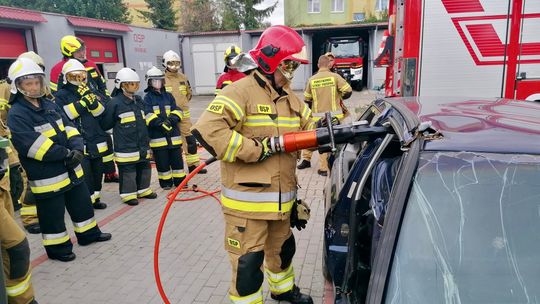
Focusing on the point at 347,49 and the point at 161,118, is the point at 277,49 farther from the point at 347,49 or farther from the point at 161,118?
the point at 347,49

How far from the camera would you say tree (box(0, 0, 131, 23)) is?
32250mm

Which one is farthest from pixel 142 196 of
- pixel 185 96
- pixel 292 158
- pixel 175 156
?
pixel 292 158

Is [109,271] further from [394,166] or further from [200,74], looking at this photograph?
[200,74]

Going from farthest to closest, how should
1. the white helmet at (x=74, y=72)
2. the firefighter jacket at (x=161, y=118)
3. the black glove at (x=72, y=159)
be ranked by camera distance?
1. the firefighter jacket at (x=161, y=118)
2. the white helmet at (x=74, y=72)
3. the black glove at (x=72, y=159)

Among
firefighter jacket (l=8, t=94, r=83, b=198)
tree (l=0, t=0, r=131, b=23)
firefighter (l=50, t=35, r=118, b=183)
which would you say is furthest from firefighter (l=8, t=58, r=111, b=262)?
tree (l=0, t=0, r=131, b=23)

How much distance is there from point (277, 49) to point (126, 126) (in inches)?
142

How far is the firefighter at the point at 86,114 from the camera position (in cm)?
499

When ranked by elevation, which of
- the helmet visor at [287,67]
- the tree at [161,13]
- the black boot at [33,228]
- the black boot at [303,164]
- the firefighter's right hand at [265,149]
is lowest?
the black boot at [33,228]

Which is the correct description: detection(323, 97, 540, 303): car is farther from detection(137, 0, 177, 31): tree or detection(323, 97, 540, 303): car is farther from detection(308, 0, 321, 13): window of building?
detection(308, 0, 321, 13): window of building

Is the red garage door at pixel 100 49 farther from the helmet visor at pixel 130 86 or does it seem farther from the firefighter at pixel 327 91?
the firefighter at pixel 327 91

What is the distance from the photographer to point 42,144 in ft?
12.0

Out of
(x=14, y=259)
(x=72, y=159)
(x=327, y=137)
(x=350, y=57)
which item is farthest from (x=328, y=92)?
(x=350, y=57)

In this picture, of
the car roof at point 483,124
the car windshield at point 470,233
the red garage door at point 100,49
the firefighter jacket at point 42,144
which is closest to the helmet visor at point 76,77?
the firefighter jacket at point 42,144

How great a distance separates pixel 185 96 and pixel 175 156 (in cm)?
123
